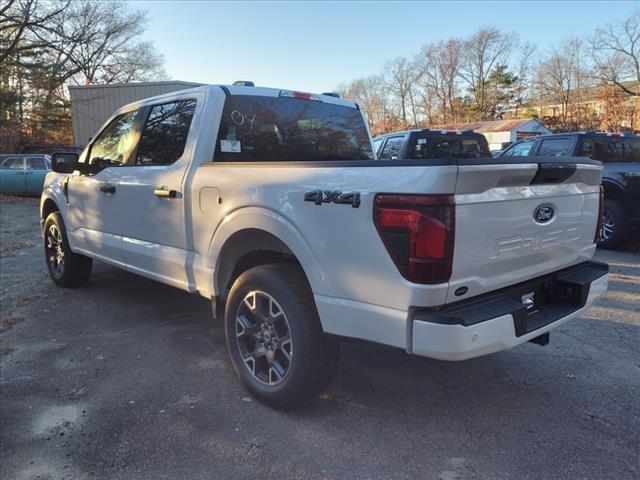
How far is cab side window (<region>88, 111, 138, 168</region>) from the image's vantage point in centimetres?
442

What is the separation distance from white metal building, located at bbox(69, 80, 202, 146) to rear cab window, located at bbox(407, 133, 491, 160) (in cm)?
1231

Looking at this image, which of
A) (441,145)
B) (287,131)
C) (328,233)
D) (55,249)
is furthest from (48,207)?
(441,145)

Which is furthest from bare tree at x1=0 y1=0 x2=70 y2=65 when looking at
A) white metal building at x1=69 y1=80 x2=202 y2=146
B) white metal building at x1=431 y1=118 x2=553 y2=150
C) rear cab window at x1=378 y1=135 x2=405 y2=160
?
white metal building at x1=431 y1=118 x2=553 y2=150

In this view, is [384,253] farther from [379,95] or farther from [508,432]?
[379,95]

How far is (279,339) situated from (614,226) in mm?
6670

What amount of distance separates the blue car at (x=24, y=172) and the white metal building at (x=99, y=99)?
142 inches

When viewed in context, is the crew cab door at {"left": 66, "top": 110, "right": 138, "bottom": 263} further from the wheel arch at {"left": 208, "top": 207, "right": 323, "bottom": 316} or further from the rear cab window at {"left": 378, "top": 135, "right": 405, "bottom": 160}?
the rear cab window at {"left": 378, "top": 135, "right": 405, "bottom": 160}

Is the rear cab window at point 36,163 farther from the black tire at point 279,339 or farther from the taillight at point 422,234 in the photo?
the taillight at point 422,234

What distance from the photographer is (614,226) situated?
754 cm

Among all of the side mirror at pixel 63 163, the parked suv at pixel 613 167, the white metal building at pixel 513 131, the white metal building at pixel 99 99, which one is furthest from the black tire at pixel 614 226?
the white metal building at pixel 513 131

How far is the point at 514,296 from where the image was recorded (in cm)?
257

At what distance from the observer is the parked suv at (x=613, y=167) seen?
7379mm

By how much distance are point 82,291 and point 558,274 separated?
16.3ft

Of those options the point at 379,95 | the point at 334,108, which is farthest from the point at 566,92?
the point at 334,108
